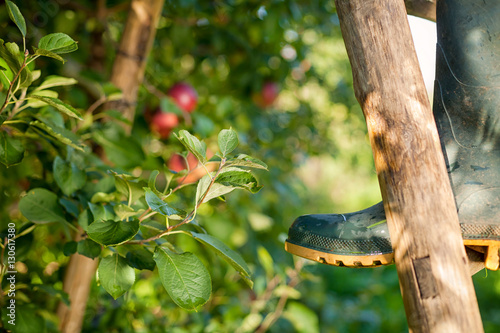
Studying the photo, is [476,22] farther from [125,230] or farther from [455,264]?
[125,230]

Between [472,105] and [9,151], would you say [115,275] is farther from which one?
[472,105]

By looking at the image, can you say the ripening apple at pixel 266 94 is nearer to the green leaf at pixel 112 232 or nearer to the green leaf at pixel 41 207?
the green leaf at pixel 41 207

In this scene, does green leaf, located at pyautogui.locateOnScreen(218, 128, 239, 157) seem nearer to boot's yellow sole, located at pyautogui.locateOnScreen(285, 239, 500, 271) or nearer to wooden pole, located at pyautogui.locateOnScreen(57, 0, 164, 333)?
boot's yellow sole, located at pyautogui.locateOnScreen(285, 239, 500, 271)

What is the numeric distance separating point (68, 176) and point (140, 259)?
0.19m

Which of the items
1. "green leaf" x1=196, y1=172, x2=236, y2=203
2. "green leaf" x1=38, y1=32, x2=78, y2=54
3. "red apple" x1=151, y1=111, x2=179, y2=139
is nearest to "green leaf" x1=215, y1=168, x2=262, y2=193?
"green leaf" x1=196, y1=172, x2=236, y2=203

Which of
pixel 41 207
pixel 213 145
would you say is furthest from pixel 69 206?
pixel 213 145

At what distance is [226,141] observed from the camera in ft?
1.69

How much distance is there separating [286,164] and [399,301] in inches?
44.7

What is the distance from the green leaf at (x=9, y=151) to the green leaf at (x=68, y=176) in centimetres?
8

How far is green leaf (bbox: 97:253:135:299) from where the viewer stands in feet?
1.72

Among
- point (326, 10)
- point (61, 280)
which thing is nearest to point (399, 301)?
point (326, 10)

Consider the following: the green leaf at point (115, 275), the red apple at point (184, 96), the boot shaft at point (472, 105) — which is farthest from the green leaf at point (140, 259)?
the red apple at point (184, 96)

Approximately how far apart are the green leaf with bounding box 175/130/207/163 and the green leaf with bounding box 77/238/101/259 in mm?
198

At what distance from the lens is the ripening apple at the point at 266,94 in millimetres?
1690
